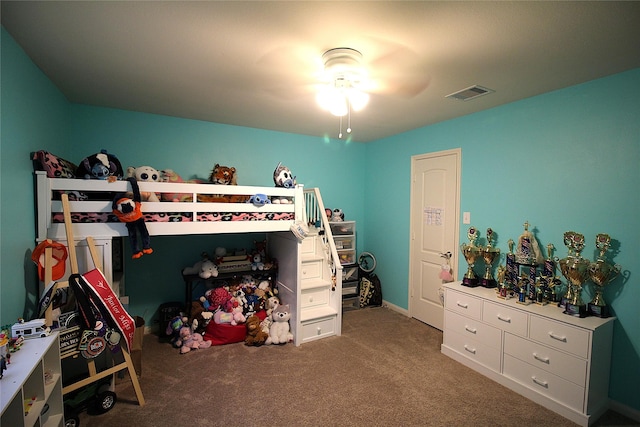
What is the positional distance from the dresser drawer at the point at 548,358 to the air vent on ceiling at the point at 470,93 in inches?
76.4

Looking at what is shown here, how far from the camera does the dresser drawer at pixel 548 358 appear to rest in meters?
1.97

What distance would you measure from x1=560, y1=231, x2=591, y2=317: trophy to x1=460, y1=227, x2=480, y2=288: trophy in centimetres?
71

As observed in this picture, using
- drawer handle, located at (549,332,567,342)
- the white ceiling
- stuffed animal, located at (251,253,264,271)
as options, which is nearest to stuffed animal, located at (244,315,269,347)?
stuffed animal, located at (251,253,264,271)

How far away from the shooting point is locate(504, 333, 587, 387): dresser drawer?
6.46 ft

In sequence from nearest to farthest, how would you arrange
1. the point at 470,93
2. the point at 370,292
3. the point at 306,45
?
the point at 306,45, the point at 470,93, the point at 370,292

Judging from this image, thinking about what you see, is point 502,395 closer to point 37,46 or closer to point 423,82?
point 423,82

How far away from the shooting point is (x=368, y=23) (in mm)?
1481

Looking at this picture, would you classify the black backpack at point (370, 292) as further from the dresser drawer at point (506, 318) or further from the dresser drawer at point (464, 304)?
the dresser drawer at point (506, 318)

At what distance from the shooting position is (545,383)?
6.95 ft

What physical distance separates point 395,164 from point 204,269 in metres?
2.70

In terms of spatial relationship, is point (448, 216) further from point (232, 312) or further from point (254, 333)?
point (232, 312)

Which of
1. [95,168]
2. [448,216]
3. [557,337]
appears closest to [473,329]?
[557,337]

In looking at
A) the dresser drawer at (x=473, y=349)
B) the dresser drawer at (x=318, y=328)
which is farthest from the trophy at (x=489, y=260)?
the dresser drawer at (x=318, y=328)

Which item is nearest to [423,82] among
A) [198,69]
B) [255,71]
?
[255,71]
